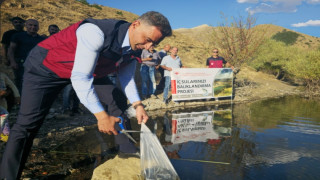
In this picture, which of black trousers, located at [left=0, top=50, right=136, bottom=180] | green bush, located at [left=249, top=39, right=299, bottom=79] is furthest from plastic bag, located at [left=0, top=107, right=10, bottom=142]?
green bush, located at [left=249, top=39, right=299, bottom=79]

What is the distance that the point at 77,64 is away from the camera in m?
1.76

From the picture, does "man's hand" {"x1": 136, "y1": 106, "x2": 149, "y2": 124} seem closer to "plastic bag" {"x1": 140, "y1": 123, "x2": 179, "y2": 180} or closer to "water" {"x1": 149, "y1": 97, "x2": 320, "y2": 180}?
"plastic bag" {"x1": 140, "y1": 123, "x2": 179, "y2": 180}

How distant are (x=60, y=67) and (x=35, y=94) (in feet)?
1.14

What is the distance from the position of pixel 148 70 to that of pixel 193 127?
3.85 meters

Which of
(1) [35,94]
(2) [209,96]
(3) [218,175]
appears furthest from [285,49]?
(1) [35,94]

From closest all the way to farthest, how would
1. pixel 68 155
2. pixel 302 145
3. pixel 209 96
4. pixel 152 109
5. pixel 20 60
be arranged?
pixel 68 155, pixel 302 145, pixel 20 60, pixel 152 109, pixel 209 96

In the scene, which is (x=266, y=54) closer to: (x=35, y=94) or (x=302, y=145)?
(x=302, y=145)

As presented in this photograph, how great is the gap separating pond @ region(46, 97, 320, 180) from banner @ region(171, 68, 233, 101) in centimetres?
190

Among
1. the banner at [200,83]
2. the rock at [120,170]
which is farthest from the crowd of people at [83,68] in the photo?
the banner at [200,83]

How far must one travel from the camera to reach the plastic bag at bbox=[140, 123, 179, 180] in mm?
2227

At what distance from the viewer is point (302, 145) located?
415cm

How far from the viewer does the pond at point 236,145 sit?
3018mm

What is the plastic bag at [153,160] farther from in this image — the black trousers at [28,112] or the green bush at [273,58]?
the green bush at [273,58]

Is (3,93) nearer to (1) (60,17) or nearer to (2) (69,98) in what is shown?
(2) (69,98)
